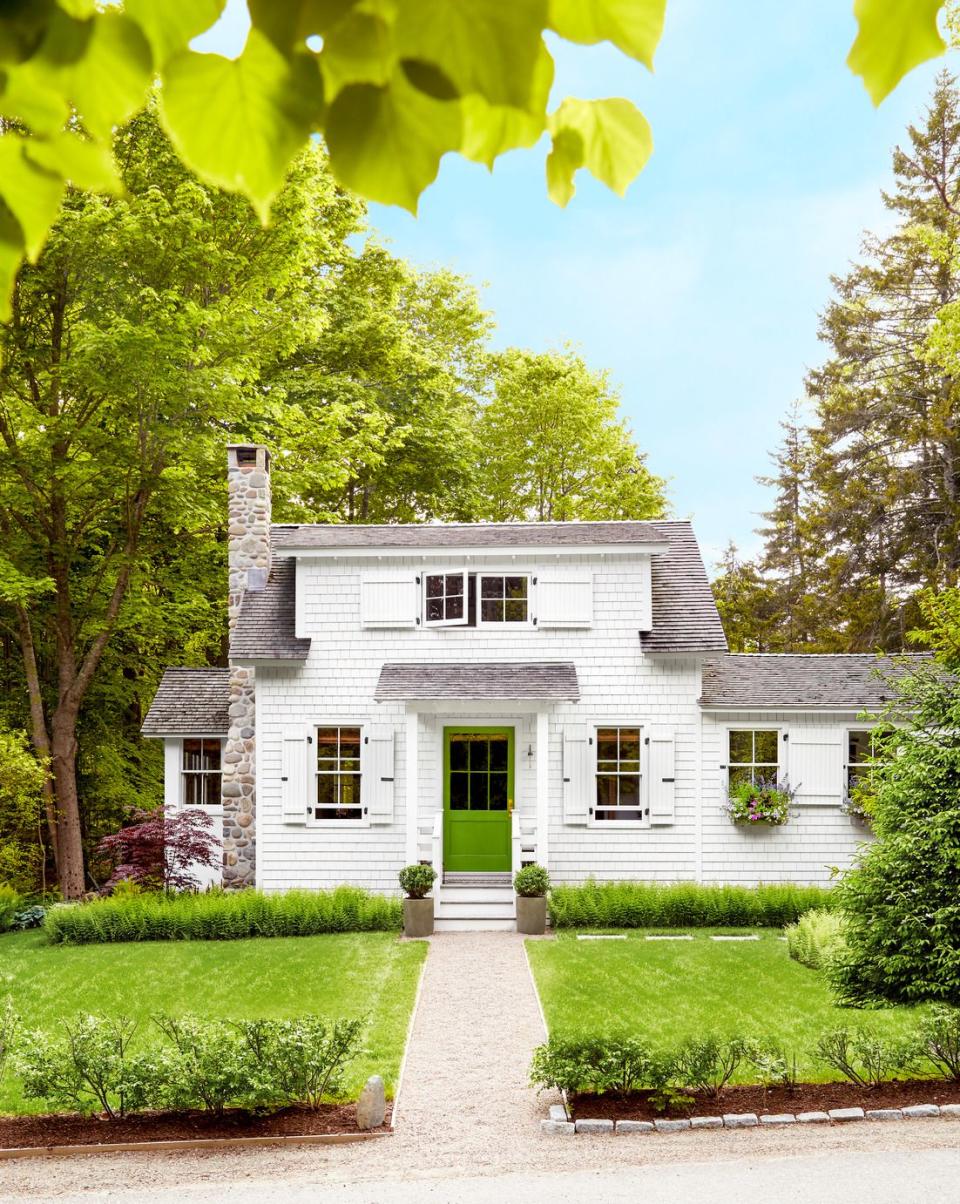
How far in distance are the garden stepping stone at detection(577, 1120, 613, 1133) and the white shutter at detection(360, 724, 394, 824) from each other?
328 inches

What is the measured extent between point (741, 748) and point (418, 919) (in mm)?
6607

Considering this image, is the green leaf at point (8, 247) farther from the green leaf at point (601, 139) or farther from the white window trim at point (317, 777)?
the white window trim at point (317, 777)

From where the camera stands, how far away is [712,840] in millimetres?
14961

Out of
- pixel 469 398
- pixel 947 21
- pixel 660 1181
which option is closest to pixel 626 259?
pixel 660 1181

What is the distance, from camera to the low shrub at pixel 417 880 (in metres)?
13.3

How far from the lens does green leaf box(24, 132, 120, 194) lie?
96 centimetres

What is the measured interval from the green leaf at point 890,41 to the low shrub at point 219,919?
44.4ft

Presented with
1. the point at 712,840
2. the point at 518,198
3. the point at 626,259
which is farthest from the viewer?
the point at 712,840

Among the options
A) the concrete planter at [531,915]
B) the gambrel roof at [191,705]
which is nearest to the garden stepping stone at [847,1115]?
the concrete planter at [531,915]

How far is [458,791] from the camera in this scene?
15.3m

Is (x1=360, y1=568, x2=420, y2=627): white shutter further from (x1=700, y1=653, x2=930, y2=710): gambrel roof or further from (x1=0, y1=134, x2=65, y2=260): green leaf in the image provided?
(x1=0, y1=134, x2=65, y2=260): green leaf

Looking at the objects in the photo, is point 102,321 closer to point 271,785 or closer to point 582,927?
point 271,785

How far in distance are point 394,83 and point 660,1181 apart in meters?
6.56

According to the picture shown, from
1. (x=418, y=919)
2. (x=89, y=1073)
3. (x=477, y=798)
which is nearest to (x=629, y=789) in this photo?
(x=477, y=798)
